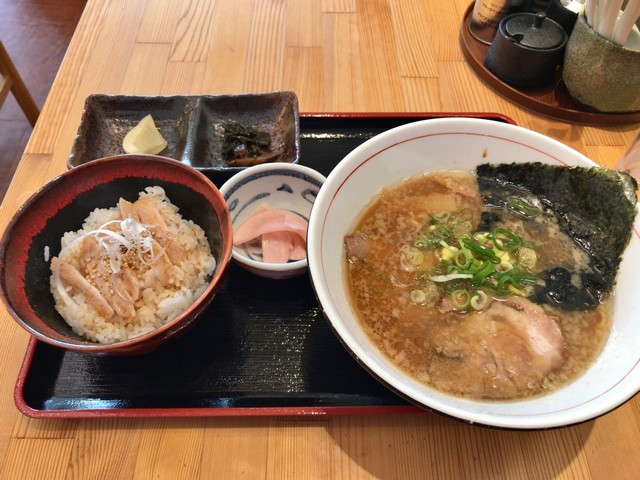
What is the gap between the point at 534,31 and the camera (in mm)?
1930

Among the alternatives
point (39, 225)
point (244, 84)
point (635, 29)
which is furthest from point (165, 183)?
point (635, 29)

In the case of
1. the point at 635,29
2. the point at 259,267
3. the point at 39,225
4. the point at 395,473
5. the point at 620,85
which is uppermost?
the point at 635,29

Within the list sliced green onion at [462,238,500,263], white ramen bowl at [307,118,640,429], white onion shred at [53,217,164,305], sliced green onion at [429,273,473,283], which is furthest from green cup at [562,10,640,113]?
white onion shred at [53,217,164,305]

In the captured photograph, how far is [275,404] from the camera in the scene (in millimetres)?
1207

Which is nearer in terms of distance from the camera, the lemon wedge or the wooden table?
the wooden table

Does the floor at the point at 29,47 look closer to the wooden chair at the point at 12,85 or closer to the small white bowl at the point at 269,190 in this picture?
the wooden chair at the point at 12,85

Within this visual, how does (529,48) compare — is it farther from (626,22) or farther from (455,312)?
(455,312)

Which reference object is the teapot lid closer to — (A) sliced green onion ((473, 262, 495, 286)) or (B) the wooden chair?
(A) sliced green onion ((473, 262, 495, 286))

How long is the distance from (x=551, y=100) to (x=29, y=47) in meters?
3.86

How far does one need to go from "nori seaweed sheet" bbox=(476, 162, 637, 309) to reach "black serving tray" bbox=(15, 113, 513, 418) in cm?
56

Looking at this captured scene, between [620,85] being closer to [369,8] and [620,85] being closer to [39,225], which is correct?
[369,8]

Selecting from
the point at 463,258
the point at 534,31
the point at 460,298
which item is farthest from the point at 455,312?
the point at 534,31

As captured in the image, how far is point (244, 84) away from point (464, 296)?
1385 millimetres

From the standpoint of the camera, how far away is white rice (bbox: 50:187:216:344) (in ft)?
3.99
